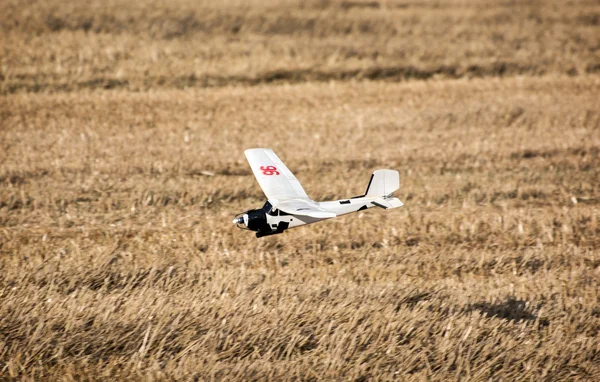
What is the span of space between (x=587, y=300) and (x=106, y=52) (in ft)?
50.2

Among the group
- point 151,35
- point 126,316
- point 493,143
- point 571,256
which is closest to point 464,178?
point 493,143

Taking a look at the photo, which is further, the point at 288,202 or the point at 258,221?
the point at 258,221

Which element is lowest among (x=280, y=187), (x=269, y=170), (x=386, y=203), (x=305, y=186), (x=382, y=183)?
(x=305, y=186)

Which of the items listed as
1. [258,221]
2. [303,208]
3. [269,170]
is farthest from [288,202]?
[269,170]

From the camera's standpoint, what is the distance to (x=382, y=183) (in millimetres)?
8383

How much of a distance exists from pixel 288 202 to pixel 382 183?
4.15 ft

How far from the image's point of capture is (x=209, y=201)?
1167 centimetres

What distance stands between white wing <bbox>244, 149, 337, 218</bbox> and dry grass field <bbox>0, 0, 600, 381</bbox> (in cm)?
96

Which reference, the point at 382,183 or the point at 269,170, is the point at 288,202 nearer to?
the point at 269,170

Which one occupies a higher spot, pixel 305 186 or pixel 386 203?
pixel 386 203

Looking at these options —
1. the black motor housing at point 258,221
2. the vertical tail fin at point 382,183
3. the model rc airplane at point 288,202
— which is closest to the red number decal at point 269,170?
the model rc airplane at point 288,202

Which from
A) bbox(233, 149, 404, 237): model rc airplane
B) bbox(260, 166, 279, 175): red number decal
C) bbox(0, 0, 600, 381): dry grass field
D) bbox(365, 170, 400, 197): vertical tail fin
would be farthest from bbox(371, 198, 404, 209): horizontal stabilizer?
bbox(260, 166, 279, 175): red number decal

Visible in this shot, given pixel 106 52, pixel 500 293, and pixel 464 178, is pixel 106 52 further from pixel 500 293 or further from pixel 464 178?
pixel 500 293

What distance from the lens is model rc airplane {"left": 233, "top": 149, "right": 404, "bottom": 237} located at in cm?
771
